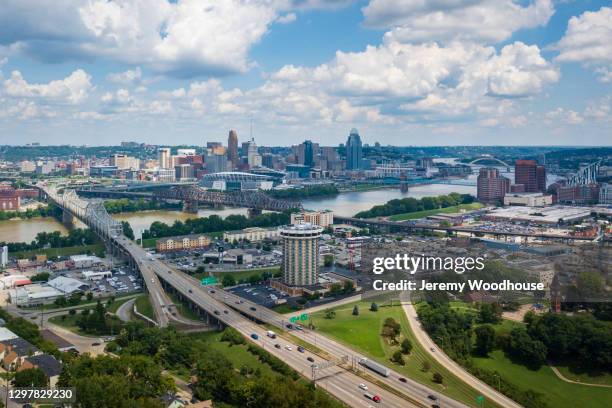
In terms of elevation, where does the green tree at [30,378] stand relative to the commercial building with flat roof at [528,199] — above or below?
below

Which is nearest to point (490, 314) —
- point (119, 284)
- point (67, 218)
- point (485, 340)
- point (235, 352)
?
point (485, 340)

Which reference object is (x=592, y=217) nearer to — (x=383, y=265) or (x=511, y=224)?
(x=511, y=224)

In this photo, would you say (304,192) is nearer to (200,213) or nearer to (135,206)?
(200,213)

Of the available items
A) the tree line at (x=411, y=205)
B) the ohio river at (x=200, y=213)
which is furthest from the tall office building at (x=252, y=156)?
the tree line at (x=411, y=205)

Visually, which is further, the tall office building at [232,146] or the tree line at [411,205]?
the tall office building at [232,146]

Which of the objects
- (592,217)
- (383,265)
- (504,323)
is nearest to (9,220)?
(383,265)

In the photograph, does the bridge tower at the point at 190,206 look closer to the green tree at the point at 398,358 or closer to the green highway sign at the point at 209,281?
the green highway sign at the point at 209,281
